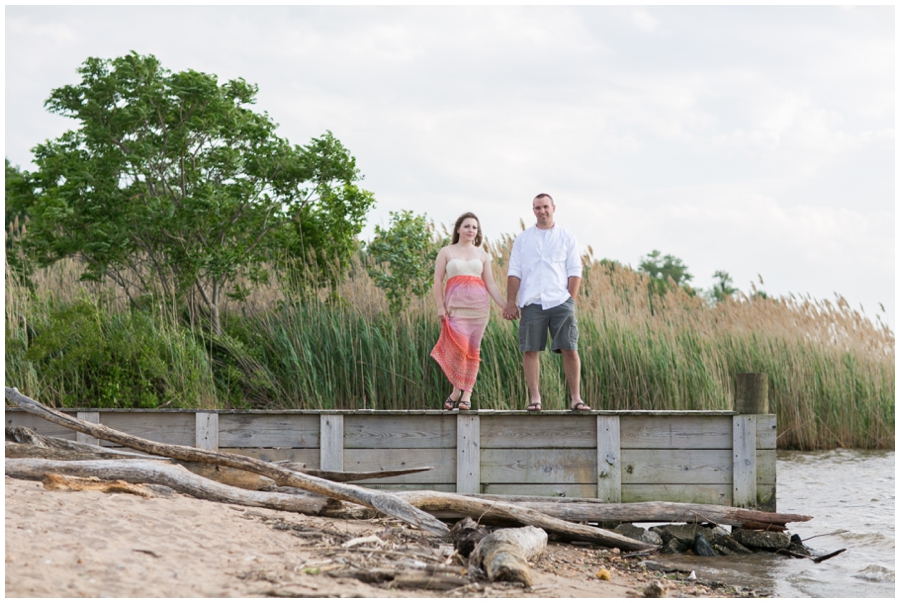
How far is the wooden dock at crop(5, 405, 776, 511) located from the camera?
6.39 metres

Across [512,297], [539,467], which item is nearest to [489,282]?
[512,297]

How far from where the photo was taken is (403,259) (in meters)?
9.16

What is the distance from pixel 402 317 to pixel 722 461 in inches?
144

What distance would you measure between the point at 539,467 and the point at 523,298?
132 centimetres

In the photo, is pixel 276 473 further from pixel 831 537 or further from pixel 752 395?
pixel 831 537

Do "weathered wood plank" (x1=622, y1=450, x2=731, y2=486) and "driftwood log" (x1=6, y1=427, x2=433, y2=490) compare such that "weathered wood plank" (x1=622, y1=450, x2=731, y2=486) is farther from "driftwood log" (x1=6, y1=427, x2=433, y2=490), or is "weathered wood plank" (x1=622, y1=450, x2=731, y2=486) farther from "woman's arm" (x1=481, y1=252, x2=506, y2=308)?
"driftwood log" (x1=6, y1=427, x2=433, y2=490)

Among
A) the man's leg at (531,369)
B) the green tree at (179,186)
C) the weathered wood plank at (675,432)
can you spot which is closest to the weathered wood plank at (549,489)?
the weathered wood plank at (675,432)

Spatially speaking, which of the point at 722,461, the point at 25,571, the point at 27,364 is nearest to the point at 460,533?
the point at 25,571

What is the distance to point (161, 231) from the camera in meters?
9.05

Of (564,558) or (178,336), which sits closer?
(564,558)

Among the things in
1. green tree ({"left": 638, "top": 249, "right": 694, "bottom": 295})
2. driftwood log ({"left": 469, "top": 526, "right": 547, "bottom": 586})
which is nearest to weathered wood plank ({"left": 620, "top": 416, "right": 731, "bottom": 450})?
driftwood log ({"left": 469, "top": 526, "right": 547, "bottom": 586})

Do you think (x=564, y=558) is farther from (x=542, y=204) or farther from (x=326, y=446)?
A: (x=542, y=204)

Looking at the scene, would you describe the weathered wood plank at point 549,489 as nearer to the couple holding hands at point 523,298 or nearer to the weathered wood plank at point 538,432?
the weathered wood plank at point 538,432

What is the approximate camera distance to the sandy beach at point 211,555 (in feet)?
10.3
